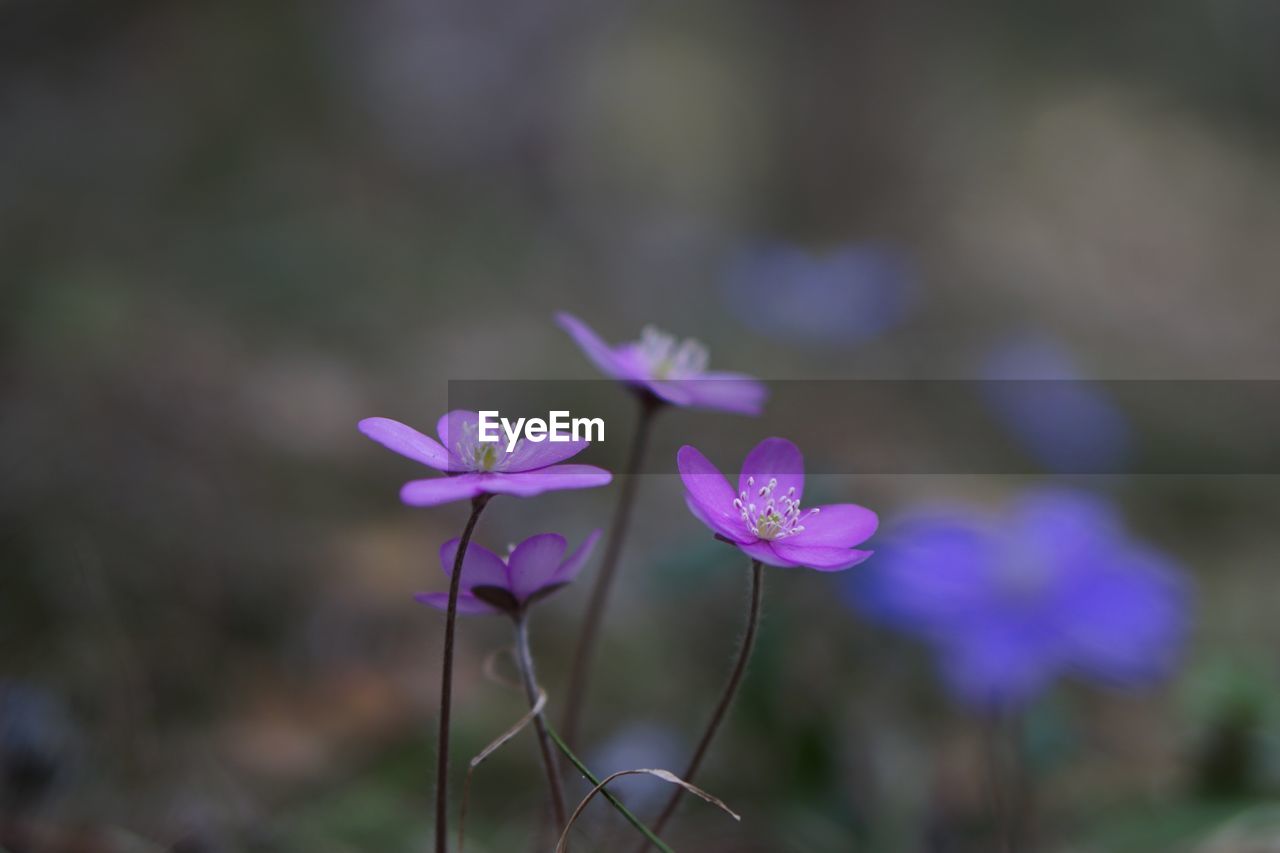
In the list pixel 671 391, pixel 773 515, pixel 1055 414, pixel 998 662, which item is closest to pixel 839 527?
pixel 773 515

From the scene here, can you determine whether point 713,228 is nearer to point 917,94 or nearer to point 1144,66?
point 917,94

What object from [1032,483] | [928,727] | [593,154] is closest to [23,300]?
[928,727]

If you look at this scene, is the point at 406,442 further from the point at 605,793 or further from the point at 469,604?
the point at 605,793

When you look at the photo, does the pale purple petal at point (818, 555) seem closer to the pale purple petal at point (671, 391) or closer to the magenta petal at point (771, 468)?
the magenta petal at point (771, 468)

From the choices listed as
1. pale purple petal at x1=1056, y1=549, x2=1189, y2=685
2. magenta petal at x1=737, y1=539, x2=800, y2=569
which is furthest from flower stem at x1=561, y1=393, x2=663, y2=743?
pale purple petal at x1=1056, y1=549, x2=1189, y2=685

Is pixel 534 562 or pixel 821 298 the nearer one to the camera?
pixel 534 562
